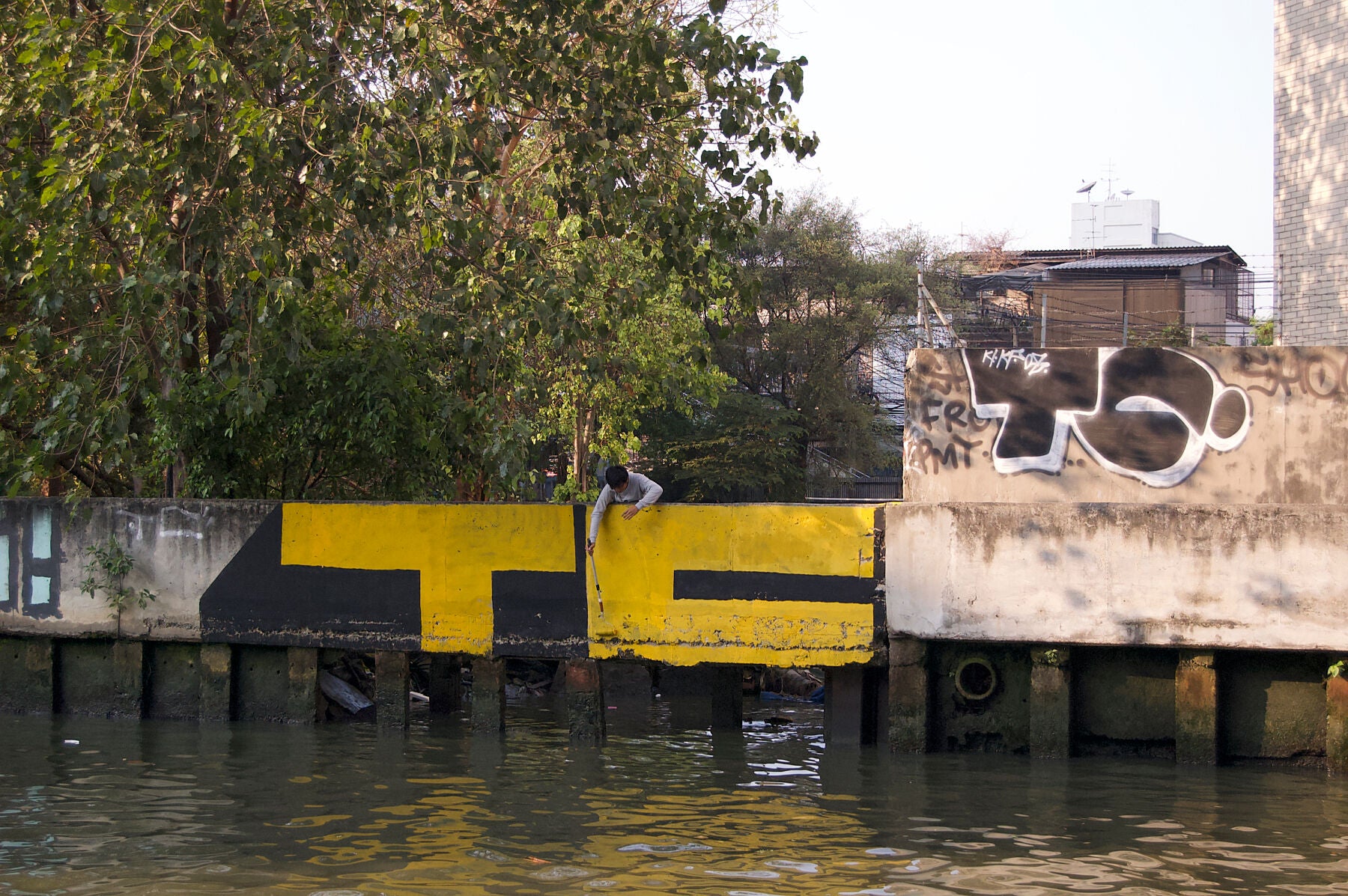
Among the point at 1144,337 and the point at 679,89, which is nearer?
the point at 679,89

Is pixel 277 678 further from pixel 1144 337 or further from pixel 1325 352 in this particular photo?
pixel 1144 337

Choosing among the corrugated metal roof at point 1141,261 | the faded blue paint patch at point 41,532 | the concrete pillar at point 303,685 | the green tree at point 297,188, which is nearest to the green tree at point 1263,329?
the corrugated metal roof at point 1141,261

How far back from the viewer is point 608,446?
22250 mm

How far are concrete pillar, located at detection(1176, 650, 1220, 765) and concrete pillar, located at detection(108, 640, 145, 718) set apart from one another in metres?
8.78

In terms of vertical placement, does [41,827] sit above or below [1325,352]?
below

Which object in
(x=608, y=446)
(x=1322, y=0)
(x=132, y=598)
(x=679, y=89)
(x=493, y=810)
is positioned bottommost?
(x=493, y=810)

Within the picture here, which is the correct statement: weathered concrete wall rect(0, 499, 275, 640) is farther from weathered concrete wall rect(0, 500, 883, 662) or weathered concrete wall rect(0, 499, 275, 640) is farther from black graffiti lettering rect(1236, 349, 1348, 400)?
black graffiti lettering rect(1236, 349, 1348, 400)

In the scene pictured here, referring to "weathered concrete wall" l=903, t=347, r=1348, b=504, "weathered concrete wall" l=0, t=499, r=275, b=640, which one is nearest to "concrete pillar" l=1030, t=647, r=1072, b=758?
"weathered concrete wall" l=903, t=347, r=1348, b=504

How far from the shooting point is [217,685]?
11445 mm

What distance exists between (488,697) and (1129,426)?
18.6ft

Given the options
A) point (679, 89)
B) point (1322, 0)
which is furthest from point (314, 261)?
point (1322, 0)

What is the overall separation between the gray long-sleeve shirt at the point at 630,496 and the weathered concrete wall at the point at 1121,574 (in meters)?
1.88

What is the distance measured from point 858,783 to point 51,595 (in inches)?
297

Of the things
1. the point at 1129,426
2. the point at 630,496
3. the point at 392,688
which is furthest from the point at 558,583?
the point at 1129,426
